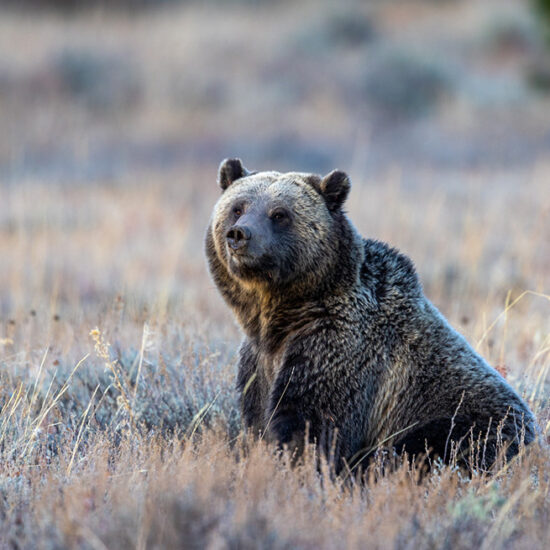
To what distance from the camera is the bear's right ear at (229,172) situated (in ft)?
15.2

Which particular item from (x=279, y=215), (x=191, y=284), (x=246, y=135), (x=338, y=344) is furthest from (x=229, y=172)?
(x=246, y=135)

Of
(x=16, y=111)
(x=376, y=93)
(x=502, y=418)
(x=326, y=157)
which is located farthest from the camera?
(x=376, y=93)

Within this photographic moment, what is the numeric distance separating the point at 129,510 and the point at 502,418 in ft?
6.43

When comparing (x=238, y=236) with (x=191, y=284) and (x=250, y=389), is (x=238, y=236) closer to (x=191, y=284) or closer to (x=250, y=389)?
(x=250, y=389)

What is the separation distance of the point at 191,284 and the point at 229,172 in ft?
20.2

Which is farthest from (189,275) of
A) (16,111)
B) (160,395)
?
(16,111)

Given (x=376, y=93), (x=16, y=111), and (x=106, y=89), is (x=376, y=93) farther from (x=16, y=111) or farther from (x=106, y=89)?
(x=16, y=111)

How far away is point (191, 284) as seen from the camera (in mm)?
10727

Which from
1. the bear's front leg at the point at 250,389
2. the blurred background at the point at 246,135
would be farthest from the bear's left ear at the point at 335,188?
the blurred background at the point at 246,135

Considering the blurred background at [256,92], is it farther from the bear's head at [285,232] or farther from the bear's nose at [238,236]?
the bear's nose at [238,236]

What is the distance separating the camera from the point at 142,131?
19625 mm

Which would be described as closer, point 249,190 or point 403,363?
point 403,363

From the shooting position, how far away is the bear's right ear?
464 cm

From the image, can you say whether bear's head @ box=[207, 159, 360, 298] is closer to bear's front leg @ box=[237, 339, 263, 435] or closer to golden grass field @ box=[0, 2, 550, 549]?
bear's front leg @ box=[237, 339, 263, 435]
